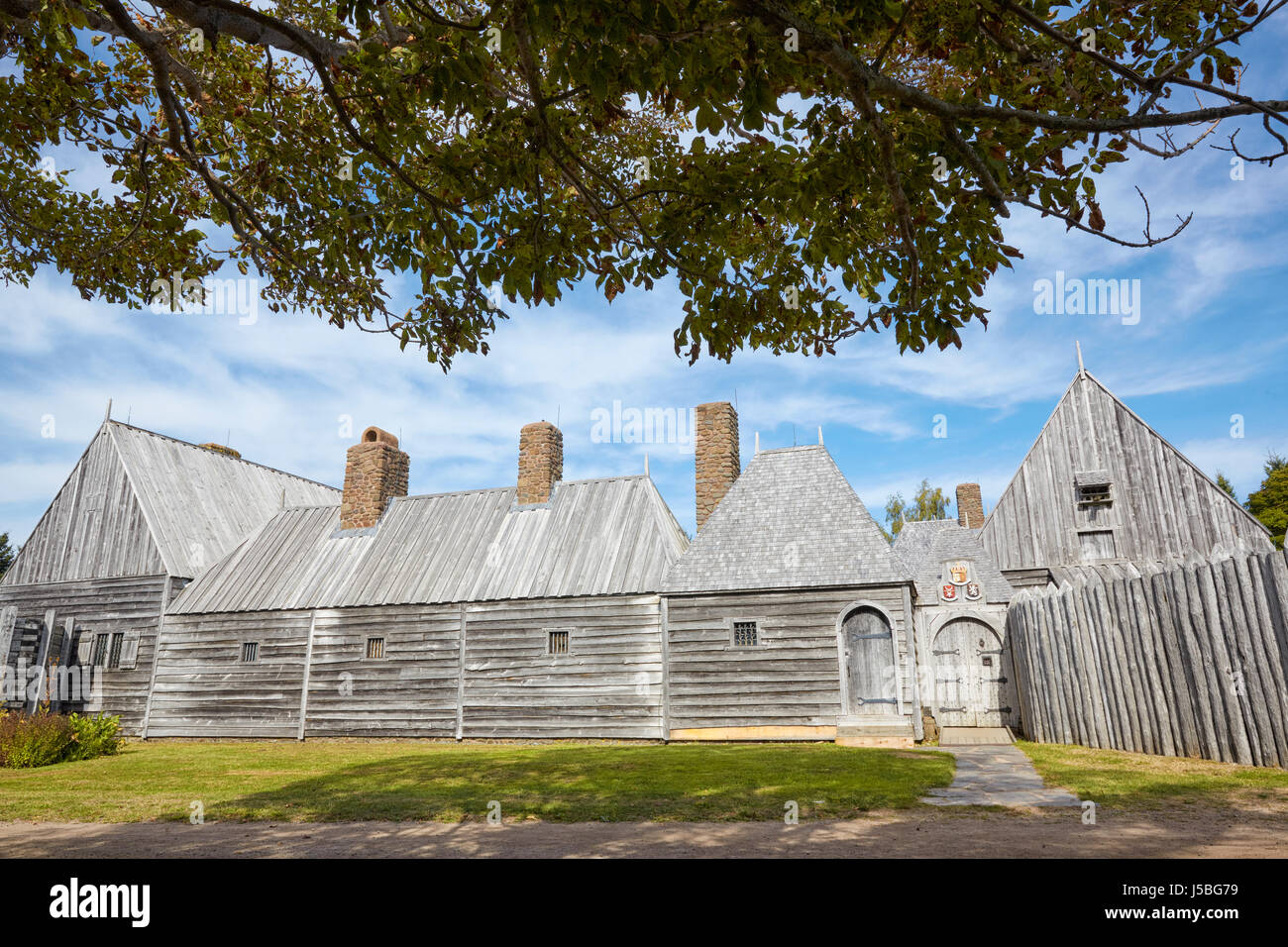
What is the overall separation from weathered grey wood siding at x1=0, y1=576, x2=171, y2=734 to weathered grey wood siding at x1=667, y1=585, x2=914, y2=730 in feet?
48.0

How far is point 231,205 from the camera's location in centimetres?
713

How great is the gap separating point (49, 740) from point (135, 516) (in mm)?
10151

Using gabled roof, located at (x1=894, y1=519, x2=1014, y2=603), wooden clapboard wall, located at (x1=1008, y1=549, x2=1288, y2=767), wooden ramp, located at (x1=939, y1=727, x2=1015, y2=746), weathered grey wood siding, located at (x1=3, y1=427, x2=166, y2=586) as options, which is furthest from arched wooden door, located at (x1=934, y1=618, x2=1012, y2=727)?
weathered grey wood siding, located at (x1=3, y1=427, x2=166, y2=586)

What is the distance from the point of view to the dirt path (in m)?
5.16

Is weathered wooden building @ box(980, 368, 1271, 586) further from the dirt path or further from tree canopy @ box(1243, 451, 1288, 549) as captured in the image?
tree canopy @ box(1243, 451, 1288, 549)

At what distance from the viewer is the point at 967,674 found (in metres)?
19.9

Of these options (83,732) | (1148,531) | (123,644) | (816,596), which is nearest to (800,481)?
(816,596)

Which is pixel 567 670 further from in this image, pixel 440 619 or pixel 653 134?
pixel 653 134

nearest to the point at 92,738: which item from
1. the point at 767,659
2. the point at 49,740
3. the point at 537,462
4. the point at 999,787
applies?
the point at 49,740

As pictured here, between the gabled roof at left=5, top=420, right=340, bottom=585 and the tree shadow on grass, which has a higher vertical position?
the gabled roof at left=5, top=420, right=340, bottom=585
